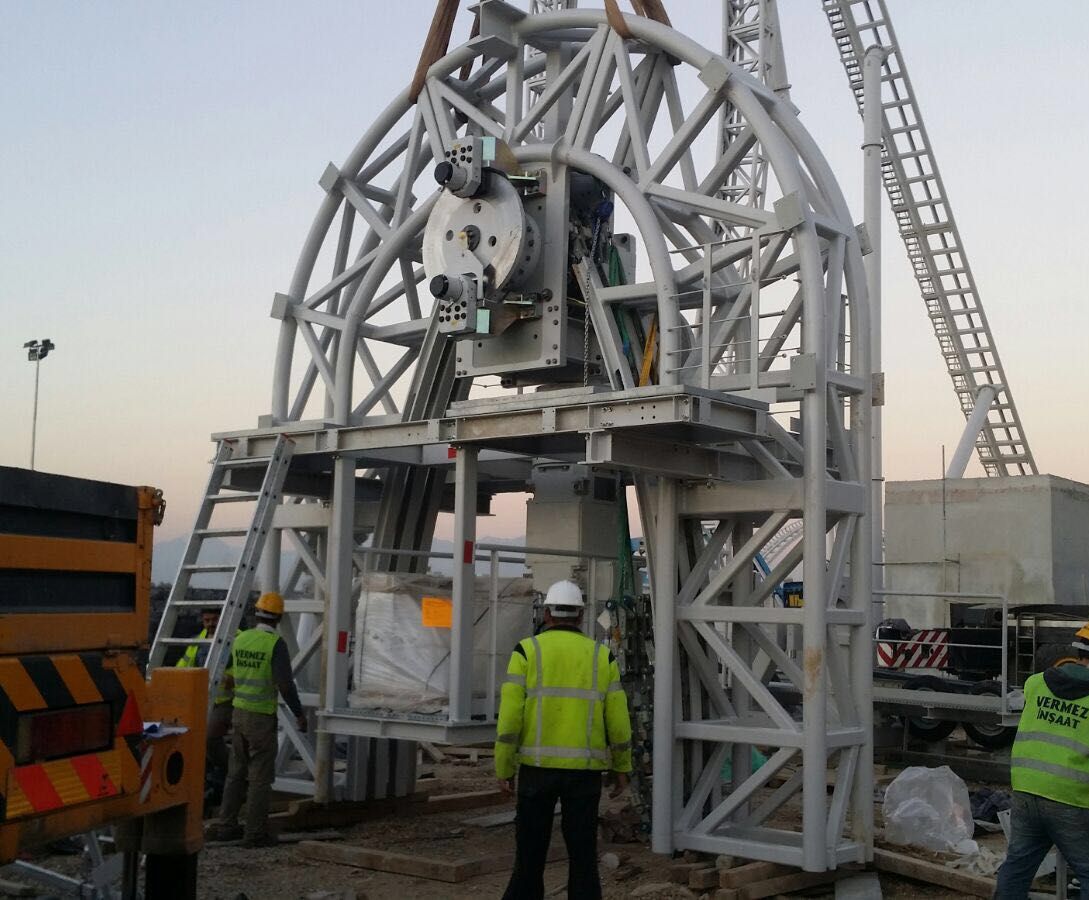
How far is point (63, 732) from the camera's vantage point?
6.04 meters

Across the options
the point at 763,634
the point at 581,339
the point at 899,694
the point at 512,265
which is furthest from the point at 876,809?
the point at 512,265

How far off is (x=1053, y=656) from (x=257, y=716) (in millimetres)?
6353

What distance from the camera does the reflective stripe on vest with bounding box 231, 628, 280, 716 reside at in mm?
11094

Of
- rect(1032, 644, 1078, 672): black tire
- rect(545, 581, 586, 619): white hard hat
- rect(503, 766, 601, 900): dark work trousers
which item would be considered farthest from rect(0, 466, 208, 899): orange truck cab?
rect(1032, 644, 1078, 672): black tire

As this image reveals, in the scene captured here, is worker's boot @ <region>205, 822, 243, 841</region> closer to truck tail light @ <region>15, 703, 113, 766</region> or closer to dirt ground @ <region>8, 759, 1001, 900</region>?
dirt ground @ <region>8, 759, 1001, 900</region>

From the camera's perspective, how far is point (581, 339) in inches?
458

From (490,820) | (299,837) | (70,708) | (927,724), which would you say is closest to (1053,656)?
(490,820)

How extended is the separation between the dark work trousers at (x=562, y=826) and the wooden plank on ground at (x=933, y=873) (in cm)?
337

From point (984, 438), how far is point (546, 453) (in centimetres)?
1932

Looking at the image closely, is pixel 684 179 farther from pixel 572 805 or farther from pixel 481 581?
pixel 572 805

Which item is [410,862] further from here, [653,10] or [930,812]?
[653,10]

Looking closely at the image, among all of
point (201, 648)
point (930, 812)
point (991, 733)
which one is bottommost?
point (930, 812)

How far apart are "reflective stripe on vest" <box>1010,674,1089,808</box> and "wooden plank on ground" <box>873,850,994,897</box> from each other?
2.32m

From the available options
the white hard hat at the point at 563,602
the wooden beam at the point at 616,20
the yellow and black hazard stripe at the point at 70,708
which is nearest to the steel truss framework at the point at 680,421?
the wooden beam at the point at 616,20
